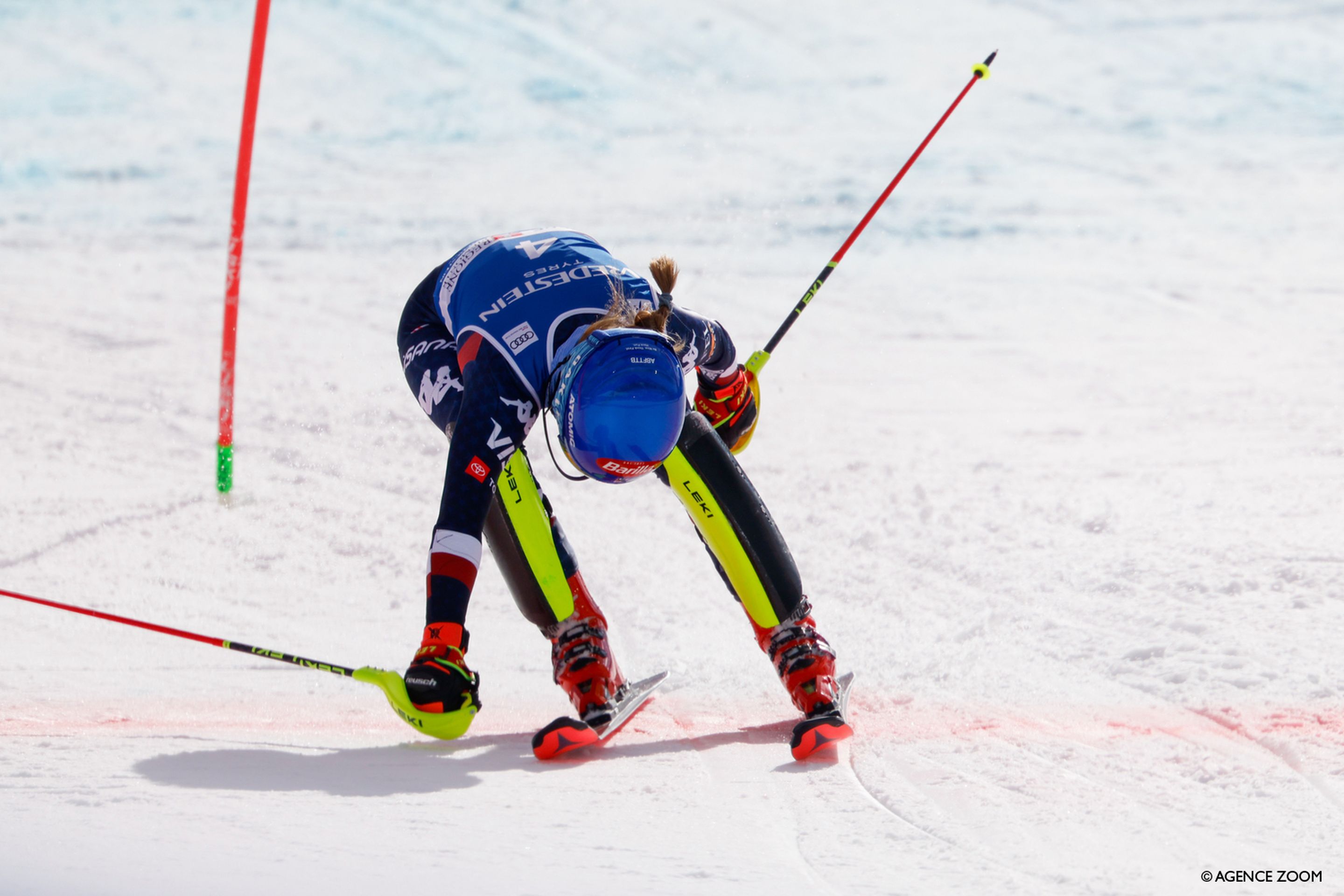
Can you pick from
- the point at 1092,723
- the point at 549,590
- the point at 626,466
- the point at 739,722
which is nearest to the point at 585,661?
the point at 549,590

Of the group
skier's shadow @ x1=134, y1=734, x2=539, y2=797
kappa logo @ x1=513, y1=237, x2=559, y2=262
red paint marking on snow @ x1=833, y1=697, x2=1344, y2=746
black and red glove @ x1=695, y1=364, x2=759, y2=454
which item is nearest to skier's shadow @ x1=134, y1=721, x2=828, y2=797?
skier's shadow @ x1=134, y1=734, x2=539, y2=797

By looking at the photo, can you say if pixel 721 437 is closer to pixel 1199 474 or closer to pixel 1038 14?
pixel 1199 474

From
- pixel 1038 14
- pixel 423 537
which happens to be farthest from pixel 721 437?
pixel 1038 14

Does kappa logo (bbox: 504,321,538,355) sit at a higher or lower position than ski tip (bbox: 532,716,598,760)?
higher

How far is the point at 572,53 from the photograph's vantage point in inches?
508

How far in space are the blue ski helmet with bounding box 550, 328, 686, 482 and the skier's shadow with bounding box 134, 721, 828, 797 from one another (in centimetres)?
59

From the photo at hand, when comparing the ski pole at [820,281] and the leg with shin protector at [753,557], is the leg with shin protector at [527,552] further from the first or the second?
the ski pole at [820,281]

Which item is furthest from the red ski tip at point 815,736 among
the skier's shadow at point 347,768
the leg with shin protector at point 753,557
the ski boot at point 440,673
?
the ski boot at point 440,673

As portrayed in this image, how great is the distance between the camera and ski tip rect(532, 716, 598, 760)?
7.98ft

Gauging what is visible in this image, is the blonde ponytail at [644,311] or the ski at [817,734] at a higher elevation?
the blonde ponytail at [644,311]

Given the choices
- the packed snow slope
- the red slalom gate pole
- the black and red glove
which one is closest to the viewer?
the packed snow slope

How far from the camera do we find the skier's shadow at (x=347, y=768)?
224 cm

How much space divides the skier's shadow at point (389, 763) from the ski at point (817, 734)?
35 millimetres

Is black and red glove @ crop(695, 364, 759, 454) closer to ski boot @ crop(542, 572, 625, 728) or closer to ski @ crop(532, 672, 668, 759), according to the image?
ski boot @ crop(542, 572, 625, 728)
